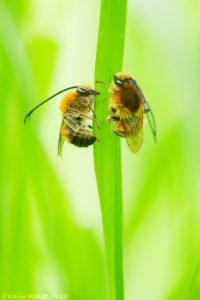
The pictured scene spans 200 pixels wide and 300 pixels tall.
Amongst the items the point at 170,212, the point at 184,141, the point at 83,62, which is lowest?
the point at 170,212

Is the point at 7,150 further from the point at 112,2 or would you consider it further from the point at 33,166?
the point at 112,2

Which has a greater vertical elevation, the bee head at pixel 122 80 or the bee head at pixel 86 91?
the bee head at pixel 122 80

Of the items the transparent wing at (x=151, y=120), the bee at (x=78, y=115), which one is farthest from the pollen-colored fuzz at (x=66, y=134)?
the transparent wing at (x=151, y=120)

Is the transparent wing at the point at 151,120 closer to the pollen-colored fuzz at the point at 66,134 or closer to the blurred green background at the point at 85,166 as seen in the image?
the blurred green background at the point at 85,166

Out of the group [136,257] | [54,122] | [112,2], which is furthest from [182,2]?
[136,257]

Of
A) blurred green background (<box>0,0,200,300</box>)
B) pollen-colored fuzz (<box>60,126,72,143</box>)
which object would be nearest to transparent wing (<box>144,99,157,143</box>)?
blurred green background (<box>0,0,200,300</box>)

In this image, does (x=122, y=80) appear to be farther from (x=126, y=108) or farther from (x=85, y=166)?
(x=85, y=166)
